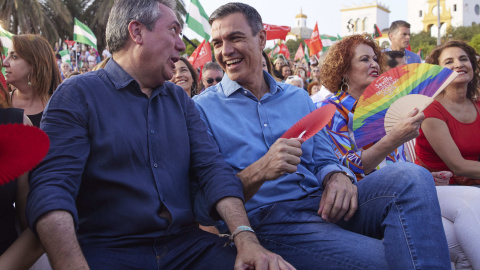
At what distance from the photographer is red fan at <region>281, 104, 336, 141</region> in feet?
6.98

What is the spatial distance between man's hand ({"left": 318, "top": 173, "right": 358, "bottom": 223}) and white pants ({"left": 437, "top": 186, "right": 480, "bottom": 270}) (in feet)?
2.60

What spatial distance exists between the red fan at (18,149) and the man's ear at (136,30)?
0.83 meters

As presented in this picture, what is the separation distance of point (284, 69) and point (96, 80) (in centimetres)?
793

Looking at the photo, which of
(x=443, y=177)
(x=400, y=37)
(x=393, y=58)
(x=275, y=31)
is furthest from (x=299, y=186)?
(x=275, y=31)

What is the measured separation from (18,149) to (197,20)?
297 inches

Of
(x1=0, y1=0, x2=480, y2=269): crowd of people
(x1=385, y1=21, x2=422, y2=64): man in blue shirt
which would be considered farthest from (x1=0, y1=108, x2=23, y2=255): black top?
(x1=385, y1=21, x2=422, y2=64): man in blue shirt

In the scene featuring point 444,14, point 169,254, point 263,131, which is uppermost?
point 444,14

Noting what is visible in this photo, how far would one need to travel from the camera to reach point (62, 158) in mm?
1786

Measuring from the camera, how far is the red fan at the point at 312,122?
213 cm

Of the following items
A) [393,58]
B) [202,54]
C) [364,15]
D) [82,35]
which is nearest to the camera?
[393,58]

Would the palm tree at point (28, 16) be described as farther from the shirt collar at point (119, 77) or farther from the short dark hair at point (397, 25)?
the shirt collar at point (119, 77)

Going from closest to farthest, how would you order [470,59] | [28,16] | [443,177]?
[443,177] → [470,59] → [28,16]

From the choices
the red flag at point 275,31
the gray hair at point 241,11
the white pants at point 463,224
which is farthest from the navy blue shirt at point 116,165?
the red flag at point 275,31

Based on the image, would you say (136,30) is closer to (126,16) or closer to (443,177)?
(126,16)
